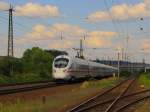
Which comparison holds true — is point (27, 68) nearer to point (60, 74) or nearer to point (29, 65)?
point (29, 65)

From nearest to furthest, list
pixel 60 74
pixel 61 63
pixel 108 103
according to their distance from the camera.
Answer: pixel 108 103, pixel 60 74, pixel 61 63

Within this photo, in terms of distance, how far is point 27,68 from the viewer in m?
80.6

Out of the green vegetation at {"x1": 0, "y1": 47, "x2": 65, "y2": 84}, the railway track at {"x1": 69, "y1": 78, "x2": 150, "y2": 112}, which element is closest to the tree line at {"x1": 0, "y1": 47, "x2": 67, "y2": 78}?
the green vegetation at {"x1": 0, "y1": 47, "x2": 65, "y2": 84}

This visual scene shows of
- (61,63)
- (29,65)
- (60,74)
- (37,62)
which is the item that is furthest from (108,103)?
(37,62)

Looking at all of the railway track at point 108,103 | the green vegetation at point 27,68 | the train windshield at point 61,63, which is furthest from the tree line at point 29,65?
the railway track at point 108,103

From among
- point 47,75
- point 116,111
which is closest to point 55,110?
point 116,111

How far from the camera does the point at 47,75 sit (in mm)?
82625

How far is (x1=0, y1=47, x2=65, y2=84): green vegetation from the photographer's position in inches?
2555

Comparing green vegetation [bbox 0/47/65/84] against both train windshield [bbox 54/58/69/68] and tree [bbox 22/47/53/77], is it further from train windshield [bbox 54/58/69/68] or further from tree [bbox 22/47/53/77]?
train windshield [bbox 54/58/69/68]

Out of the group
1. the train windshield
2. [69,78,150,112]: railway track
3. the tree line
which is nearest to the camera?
Answer: [69,78,150,112]: railway track

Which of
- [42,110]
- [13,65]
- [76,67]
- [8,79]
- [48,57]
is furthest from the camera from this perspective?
[48,57]

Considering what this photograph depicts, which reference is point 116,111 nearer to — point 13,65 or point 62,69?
point 62,69

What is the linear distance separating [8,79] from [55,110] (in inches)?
1559

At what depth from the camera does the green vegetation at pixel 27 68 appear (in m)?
64.9
